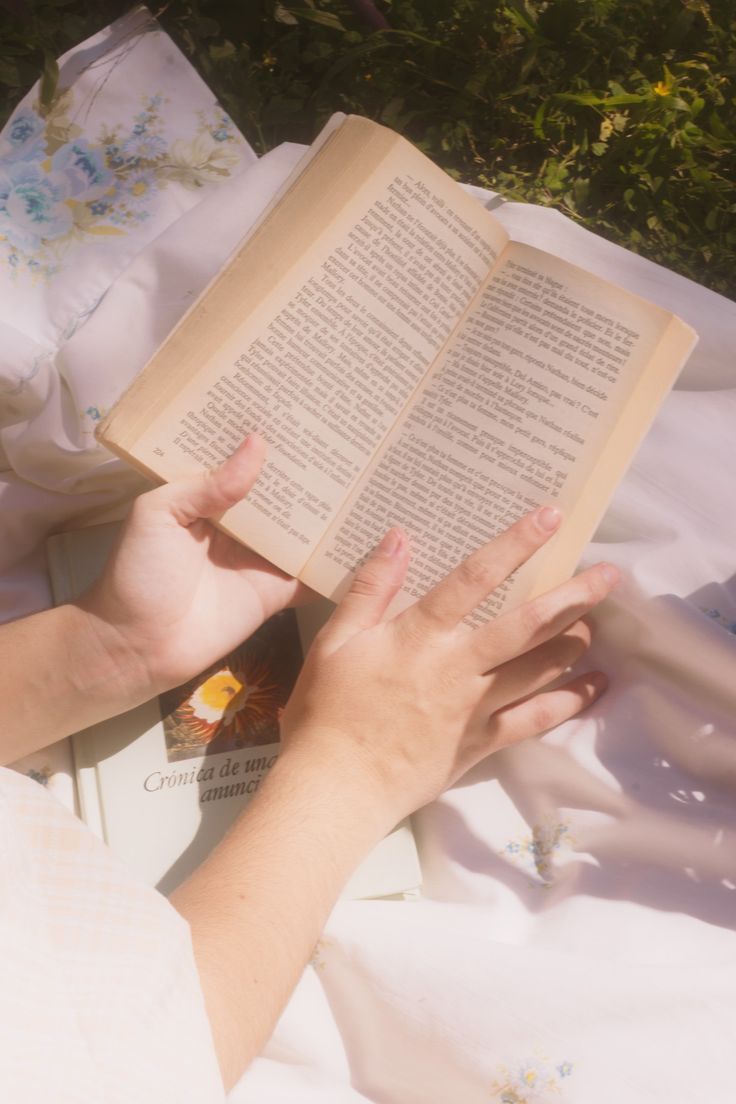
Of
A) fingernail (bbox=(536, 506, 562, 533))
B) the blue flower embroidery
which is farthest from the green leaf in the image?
fingernail (bbox=(536, 506, 562, 533))

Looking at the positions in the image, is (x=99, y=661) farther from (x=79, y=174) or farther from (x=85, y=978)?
(x=79, y=174)

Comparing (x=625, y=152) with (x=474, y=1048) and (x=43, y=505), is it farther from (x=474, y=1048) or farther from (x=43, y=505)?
(x=474, y=1048)

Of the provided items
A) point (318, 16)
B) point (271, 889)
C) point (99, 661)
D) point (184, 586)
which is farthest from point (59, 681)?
point (318, 16)

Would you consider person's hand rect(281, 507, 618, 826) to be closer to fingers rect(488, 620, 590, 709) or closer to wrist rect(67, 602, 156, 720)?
fingers rect(488, 620, 590, 709)

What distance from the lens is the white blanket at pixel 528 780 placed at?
2.49 ft

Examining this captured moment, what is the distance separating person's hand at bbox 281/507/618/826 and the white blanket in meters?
0.09

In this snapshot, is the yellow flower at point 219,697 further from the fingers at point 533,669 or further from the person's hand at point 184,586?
the fingers at point 533,669

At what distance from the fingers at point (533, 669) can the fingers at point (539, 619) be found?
25 mm

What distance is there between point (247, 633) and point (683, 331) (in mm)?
510

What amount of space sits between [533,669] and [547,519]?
15 centimetres

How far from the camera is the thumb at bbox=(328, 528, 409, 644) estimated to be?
32.0 inches

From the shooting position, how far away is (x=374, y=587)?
81 cm

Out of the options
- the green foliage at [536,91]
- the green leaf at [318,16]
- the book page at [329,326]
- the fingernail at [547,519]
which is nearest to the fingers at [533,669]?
the fingernail at [547,519]

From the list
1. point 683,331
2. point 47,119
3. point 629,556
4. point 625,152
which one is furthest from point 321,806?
point 625,152
